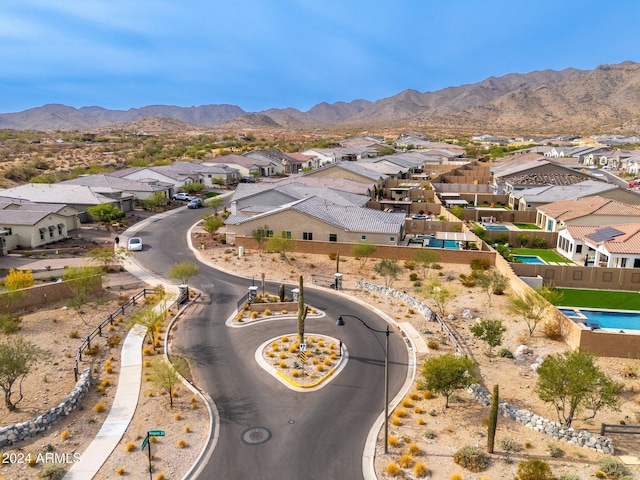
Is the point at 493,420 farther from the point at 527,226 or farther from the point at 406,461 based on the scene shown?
the point at 527,226

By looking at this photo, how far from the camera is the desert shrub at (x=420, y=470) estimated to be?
18.4 meters

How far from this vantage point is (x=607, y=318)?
114ft

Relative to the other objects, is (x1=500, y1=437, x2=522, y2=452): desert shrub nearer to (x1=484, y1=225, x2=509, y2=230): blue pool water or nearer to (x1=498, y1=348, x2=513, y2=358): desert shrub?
(x1=498, y1=348, x2=513, y2=358): desert shrub

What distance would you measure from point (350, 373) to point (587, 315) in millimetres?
19829

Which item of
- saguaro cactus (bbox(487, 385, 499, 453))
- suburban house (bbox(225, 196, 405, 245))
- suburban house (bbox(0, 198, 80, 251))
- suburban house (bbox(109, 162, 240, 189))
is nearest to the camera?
saguaro cactus (bbox(487, 385, 499, 453))

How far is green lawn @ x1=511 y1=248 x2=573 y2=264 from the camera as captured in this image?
48.5 meters

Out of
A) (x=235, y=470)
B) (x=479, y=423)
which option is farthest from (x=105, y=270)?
(x=479, y=423)

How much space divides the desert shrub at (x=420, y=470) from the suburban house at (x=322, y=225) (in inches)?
1273

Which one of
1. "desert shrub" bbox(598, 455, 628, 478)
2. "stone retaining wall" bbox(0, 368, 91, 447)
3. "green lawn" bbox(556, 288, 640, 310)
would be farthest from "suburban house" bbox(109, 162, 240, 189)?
"desert shrub" bbox(598, 455, 628, 478)

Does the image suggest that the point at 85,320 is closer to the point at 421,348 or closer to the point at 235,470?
the point at 235,470

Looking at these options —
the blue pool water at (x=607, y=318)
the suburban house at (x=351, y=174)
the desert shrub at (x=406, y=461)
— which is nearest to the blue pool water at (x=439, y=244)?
the blue pool water at (x=607, y=318)

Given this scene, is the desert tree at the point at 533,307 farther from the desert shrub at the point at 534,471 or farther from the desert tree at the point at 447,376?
the desert shrub at the point at 534,471

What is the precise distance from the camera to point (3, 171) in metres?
92.1

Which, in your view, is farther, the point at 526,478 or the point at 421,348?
the point at 421,348
